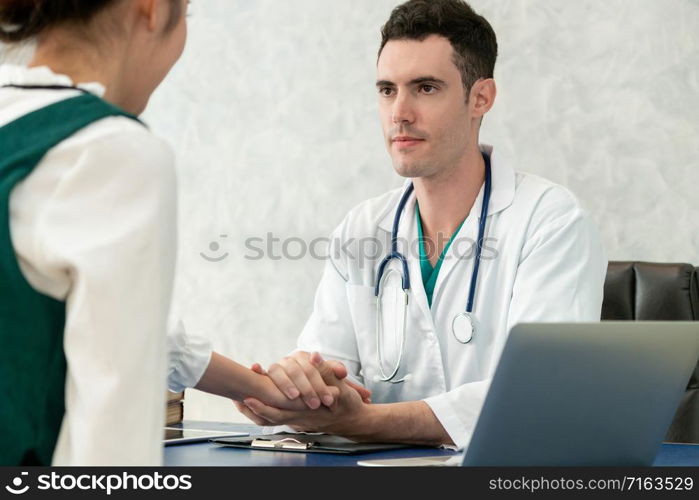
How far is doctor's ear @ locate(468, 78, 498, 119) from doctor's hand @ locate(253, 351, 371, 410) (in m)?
0.94

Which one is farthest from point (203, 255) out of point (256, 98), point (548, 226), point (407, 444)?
point (407, 444)

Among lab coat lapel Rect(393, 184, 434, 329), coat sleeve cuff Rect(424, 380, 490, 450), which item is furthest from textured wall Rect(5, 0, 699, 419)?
coat sleeve cuff Rect(424, 380, 490, 450)

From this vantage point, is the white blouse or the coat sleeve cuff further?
the coat sleeve cuff

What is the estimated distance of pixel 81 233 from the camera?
772mm

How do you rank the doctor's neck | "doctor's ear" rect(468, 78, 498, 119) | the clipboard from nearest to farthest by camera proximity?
the clipboard < the doctor's neck < "doctor's ear" rect(468, 78, 498, 119)

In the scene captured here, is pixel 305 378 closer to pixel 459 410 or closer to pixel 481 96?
pixel 459 410

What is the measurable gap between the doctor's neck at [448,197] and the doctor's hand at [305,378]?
2.07 ft

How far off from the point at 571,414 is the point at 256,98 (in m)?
2.50

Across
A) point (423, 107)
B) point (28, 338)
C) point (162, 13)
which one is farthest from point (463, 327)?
point (28, 338)

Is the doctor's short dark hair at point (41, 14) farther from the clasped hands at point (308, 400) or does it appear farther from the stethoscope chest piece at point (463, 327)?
the stethoscope chest piece at point (463, 327)

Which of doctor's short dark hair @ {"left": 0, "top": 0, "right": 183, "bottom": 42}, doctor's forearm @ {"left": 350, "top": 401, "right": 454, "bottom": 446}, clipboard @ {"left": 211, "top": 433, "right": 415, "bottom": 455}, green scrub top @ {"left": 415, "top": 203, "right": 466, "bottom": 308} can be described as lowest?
clipboard @ {"left": 211, "top": 433, "right": 415, "bottom": 455}

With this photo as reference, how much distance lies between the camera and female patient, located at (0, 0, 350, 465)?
77 centimetres

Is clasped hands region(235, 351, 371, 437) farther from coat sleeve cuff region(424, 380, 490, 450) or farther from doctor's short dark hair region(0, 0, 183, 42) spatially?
doctor's short dark hair region(0, 0, 183, 42)

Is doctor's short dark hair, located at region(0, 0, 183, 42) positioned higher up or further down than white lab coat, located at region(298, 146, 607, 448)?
higher up
